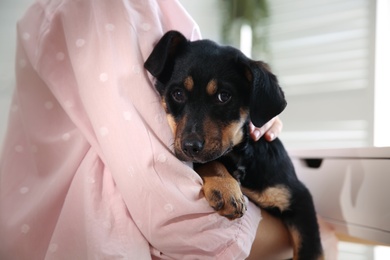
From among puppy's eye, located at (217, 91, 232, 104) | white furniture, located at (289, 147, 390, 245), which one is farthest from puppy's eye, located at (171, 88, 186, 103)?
white furniture, located at (289, 147, 390, 245)

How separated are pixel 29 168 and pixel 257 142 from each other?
2.35ft

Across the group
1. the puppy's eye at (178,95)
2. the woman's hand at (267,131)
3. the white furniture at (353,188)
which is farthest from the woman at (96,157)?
the white furniture at (353,188)

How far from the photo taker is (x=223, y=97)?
3.69 feet

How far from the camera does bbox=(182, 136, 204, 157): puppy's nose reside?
3.24 ft

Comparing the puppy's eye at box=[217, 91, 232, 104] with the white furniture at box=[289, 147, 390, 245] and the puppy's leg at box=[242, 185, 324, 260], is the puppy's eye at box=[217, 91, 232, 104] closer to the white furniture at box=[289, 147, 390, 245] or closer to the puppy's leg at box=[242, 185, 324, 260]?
the puppy's leg at box=[242, 185, 324, 260]

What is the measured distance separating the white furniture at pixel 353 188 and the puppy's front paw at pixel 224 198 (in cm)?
71

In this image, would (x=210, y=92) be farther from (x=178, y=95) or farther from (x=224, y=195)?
(x=224, y=195)

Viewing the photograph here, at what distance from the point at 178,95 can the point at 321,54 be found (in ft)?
6.57

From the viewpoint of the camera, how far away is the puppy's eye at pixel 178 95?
3.65 ft

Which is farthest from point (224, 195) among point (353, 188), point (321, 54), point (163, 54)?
point (321, 54)

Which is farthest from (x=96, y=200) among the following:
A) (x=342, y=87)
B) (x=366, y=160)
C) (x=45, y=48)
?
(x=342, y=87)

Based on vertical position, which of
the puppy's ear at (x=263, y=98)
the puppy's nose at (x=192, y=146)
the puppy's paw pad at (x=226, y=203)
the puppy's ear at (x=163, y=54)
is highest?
the puppy's ear at (x=163, y=54)

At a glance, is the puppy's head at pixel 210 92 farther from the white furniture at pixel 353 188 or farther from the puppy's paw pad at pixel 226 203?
the white furniture at pixel 353 188

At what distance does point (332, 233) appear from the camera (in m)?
1.58
